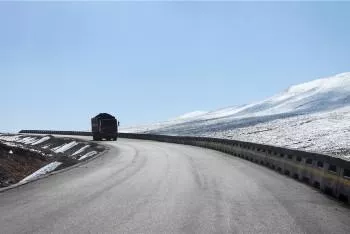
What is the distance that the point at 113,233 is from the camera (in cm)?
821

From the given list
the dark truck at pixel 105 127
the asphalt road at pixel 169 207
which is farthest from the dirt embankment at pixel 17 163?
the dark truck at pixel 105 127

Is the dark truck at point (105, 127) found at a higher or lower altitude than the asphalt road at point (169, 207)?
higher

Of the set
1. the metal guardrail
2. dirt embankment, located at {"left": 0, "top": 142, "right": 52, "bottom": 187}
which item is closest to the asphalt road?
the metal guardrail

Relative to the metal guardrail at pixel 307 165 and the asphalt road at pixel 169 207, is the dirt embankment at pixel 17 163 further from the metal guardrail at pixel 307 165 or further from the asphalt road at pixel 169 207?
the metal guardrail at pixel 307 165

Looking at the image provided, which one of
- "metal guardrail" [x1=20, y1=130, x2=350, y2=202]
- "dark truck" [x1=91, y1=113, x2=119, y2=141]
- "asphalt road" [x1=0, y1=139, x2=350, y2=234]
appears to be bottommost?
"asphalt road" [x1=0, y1=139, x2=350, y2=234]

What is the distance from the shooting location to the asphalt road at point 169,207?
346 inches

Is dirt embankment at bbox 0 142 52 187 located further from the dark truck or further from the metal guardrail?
the dark truck

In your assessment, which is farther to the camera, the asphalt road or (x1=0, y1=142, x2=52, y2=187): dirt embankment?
(x1=0, y1=142, x2=52, y2=187): dirt embankment

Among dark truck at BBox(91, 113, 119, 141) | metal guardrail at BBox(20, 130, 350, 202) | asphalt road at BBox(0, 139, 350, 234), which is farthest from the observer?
dark truck at BBox(91, 113, 119, 141)

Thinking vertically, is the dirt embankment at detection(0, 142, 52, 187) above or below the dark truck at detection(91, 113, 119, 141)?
below

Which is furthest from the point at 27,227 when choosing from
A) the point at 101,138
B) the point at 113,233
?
the point at 101,138

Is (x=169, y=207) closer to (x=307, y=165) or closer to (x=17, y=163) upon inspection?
(x=307, y=165)

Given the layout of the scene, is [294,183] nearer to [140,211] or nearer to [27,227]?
[140,211]

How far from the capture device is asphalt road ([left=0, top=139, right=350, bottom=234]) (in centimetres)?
878
